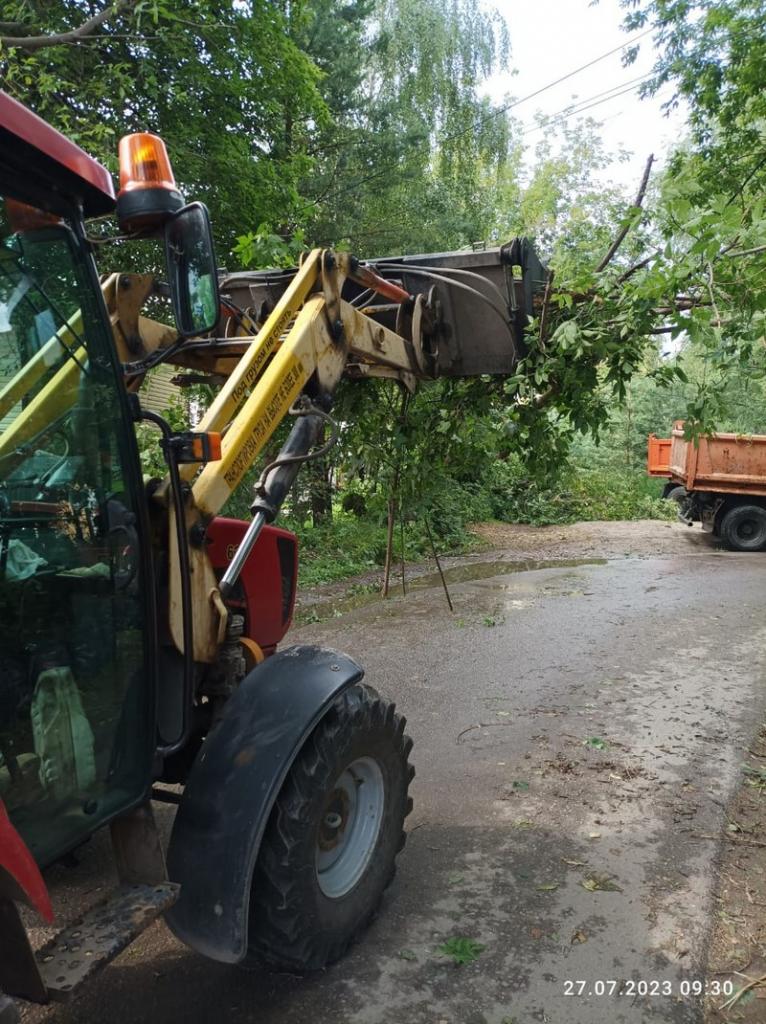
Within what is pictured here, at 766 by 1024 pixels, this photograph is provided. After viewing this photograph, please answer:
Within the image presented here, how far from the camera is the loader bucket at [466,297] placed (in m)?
4.51

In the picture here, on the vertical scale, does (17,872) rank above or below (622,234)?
below

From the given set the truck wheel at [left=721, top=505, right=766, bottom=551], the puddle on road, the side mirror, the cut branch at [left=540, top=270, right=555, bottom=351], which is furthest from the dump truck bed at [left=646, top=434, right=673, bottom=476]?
the side mirror

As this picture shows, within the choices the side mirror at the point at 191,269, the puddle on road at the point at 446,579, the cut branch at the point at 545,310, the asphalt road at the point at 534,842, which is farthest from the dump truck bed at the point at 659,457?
the side mirror at the point at 191,269

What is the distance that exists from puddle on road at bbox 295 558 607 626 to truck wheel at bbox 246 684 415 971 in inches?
212

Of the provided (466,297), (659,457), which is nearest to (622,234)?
(466,297)

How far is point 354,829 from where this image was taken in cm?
306

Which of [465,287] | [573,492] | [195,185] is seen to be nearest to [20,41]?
[195,185]

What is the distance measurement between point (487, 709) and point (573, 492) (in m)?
13.9

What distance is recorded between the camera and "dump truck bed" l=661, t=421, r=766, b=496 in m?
14.0

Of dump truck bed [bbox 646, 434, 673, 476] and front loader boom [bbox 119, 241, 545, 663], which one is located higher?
front loader boom [bbox 119, 241, 545, 663]

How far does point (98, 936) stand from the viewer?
7.15 feet

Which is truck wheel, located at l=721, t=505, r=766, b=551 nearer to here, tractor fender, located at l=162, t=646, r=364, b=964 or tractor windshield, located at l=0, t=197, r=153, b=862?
tractor fender, located at l=162, t=646, r=364, b=964

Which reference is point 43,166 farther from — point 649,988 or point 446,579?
point 446,579

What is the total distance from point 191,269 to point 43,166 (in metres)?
0.45
